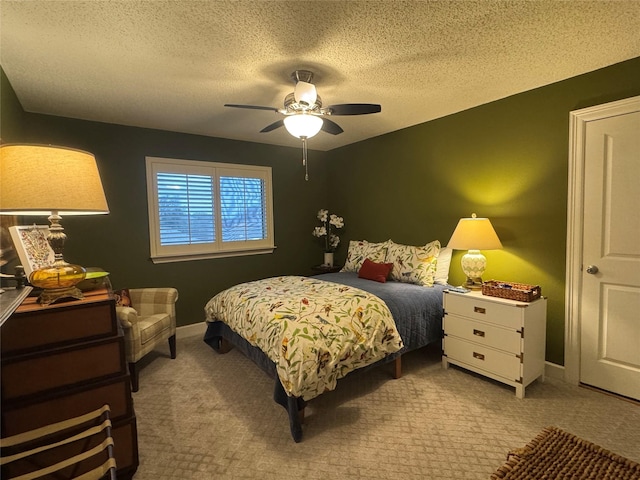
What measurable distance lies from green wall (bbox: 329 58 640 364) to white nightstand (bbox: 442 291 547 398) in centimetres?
38

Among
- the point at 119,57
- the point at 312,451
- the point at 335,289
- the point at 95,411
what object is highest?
the point at 119,57

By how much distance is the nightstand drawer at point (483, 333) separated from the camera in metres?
2.48

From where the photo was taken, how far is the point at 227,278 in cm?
427

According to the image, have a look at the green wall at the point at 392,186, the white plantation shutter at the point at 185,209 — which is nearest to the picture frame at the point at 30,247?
the green wall at the point at 392,186

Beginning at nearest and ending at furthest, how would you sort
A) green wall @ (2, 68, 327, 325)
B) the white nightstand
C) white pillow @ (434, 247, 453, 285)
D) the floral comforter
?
the floral comforter → the white nightstand → green wall @ (2, 68, 327, 325) → white pillow @ (434, 247, 453, 285)

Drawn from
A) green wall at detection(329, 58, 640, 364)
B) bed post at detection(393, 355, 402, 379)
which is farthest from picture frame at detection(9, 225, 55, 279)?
green wall at detection(329, 58, 640, 364)

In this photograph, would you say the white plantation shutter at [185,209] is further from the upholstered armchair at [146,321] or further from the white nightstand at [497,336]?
the white nightstand at [497,336]

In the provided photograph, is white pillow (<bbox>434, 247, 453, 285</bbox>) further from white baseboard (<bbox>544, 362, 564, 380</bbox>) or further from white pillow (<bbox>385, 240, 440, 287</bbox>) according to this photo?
white baseboard (<bbox>544, 362, 564, 380</bbox>)

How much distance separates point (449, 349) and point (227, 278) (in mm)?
2813

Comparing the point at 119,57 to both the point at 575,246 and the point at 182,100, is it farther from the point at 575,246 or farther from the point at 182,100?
the point at 575,246

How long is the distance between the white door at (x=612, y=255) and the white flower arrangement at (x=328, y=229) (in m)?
2.98

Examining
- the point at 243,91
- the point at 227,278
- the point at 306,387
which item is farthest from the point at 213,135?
the point at 306,387

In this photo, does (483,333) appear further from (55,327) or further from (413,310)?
(55,327)

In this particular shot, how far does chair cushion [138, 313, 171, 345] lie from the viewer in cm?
285
